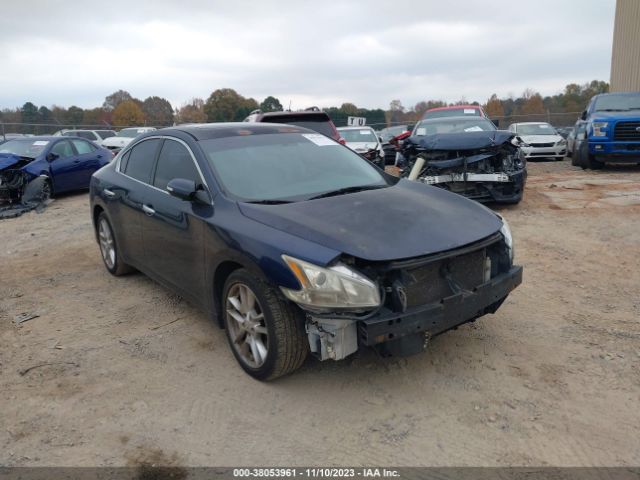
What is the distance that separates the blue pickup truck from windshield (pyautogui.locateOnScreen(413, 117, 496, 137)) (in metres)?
3.09

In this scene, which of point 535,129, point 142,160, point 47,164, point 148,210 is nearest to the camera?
point 148,210

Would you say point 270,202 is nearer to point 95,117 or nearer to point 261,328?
point 261,328

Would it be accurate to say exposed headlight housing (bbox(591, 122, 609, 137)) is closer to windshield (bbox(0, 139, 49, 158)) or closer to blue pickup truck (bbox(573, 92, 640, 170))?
blue pickup truck (bbox(573, 92, 640, 170))

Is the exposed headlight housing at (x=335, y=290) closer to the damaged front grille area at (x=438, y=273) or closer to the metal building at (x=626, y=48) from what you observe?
the damaged front grille area at (x=438, y=273)

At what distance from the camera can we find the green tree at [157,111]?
48844mm

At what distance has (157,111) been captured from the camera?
52.6m

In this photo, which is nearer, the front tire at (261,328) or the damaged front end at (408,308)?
the damaged front end at (408,308)

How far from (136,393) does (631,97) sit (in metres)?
13.4

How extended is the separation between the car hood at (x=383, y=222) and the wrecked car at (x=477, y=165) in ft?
13.5

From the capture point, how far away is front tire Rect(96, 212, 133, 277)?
5.42m

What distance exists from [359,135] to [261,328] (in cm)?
1131

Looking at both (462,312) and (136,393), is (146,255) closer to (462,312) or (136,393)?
(136,393)

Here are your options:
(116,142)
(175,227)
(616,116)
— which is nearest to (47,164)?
(175,227)

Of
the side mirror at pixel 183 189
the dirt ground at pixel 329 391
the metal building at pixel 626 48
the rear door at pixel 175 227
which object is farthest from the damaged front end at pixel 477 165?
the metal building at pixel 626 48
